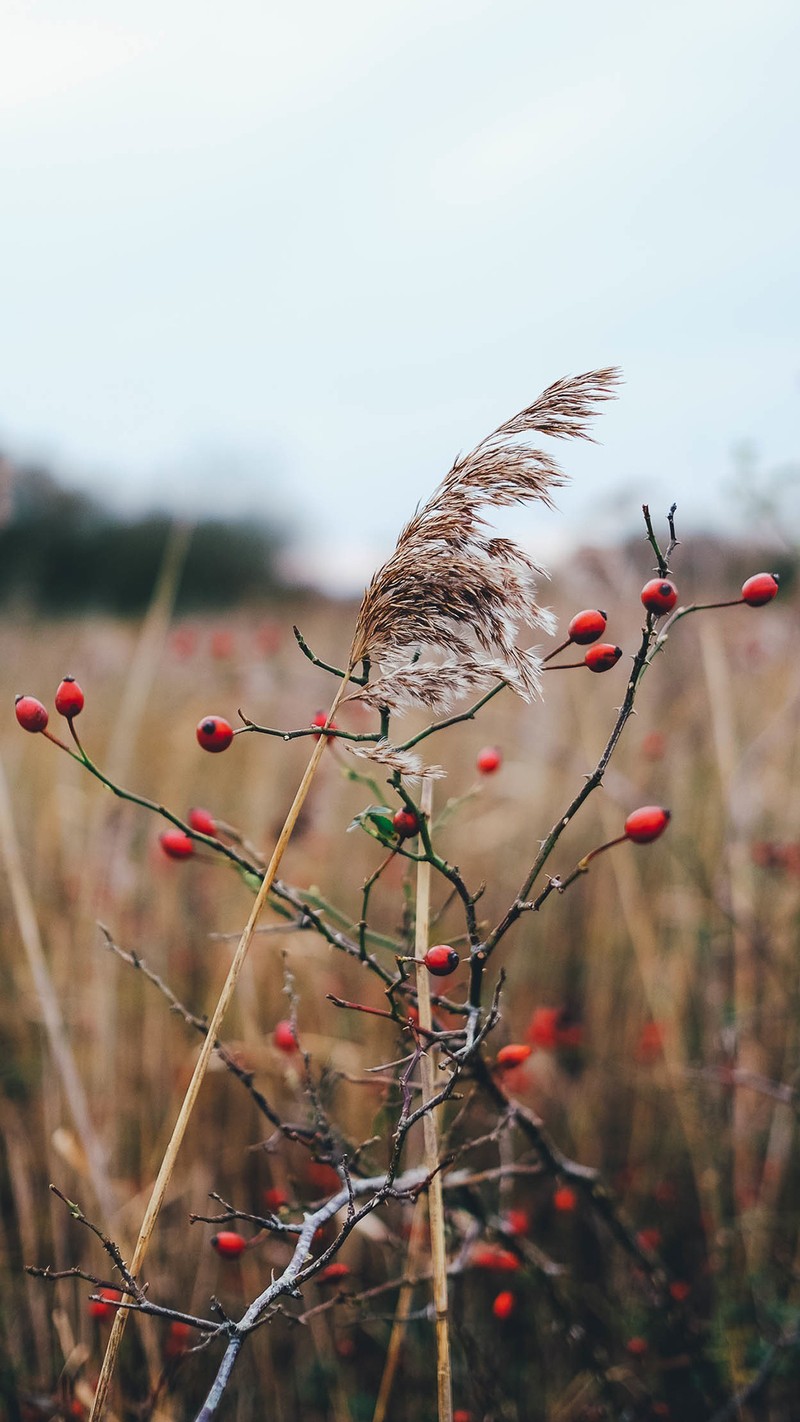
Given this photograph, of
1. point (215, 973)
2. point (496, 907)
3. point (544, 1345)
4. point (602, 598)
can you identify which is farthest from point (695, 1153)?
point (602, 598)

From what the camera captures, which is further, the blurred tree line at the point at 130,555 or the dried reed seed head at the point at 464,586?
the blurred tree line at the point at 130,555

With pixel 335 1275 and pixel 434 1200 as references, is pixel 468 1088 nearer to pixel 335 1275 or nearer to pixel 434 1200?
pixel 335 1275

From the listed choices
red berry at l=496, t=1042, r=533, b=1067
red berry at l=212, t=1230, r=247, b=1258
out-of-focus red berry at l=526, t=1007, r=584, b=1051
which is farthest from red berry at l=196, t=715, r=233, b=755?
out-of-focus red berry at l=526, t=1007, r=584, b=1051

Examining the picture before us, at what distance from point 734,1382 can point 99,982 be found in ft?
4.81

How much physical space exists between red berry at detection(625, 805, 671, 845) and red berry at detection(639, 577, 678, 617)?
22 centimetres

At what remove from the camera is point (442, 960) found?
835mm

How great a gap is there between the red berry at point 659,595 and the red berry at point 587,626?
0.06 metres

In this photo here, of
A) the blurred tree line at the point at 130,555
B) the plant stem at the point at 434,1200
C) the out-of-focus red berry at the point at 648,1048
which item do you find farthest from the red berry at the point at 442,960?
the blurred tree line at the point at 130,555

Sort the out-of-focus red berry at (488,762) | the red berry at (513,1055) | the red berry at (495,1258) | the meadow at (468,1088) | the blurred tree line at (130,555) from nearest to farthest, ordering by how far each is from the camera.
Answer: the red berry at (513,1055)
the out-of-focus red berry at (488,762)
the red berry at (495,1258)
the meadow at (468,1088)
the blurred tree line at (130,555)

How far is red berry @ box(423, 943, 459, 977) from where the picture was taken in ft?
2.74

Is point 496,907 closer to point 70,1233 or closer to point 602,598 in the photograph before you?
point 602,598

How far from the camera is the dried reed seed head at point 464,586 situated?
833mm

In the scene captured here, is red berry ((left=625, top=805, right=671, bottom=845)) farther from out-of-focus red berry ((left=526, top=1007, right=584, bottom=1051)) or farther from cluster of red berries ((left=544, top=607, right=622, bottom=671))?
out-of-focus red berry ((left=526, top=1007, right=584, bottom=1051))

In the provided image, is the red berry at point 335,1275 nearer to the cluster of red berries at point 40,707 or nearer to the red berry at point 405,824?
the red berry at point 405,824
